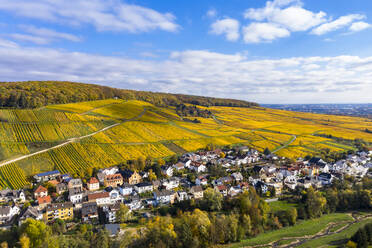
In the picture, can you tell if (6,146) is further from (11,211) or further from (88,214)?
(88,214)

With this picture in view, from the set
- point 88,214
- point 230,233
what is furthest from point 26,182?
point 230,233

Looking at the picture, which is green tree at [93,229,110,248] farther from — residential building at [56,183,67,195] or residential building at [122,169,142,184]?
residential building at [122,169,142,184]

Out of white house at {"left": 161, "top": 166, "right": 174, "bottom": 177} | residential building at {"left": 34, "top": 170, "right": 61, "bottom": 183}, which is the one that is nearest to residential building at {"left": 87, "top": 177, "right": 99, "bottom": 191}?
residential building at {"left": 34, "top": 170, "right": 61, "bottom": 183}

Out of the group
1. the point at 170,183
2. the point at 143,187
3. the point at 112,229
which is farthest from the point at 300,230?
the point at 143,187

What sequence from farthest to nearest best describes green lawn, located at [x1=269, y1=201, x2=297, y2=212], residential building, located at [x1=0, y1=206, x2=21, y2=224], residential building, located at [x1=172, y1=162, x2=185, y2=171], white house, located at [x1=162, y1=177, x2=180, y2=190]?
residential building, located at [x1=172, y1=162, x2=185, y2=171] → white house, located at [x1=162, y1=177, x2=180, y2=190] → green lawn, located at [x1=269, y1=201, x2=297, y2=212] → residential building, located at [x1=0, y1=206, x2=21, y2=224]

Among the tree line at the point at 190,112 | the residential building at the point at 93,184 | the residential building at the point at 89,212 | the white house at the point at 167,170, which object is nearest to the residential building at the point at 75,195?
the residential building at the point at 93,184

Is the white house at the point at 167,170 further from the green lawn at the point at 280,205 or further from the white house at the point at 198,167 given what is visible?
the green lawn at the point at 280,205
